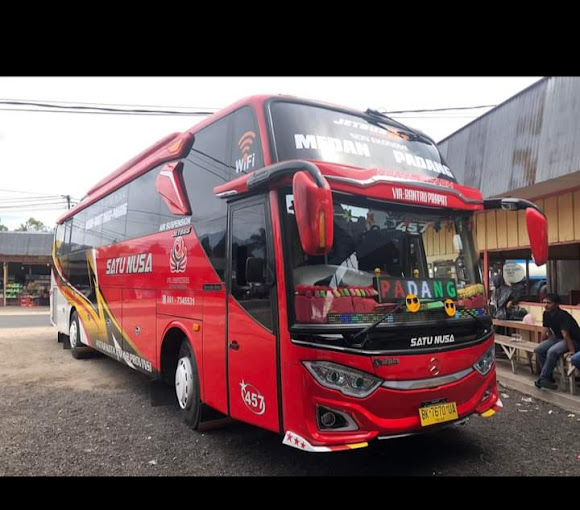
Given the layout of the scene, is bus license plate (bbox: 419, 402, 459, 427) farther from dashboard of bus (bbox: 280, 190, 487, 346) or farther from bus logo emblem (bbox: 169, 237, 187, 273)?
bus logo emblem (bbox: 169, 237, 187, 273)

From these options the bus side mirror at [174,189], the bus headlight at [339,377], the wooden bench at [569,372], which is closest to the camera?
the bus headlight at [339,377]

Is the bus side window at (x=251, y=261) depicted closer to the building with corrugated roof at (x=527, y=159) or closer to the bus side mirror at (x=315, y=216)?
the bus side mirror at (x=315, y=216)

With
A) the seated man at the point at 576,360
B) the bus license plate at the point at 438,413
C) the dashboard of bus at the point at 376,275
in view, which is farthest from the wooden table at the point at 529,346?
the bus license plate at the point at 438,413

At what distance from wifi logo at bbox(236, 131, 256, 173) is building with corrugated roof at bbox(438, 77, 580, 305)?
16.5 ft

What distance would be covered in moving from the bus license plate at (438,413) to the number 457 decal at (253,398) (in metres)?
1.31

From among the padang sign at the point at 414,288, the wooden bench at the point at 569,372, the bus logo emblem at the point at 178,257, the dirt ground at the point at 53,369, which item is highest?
the bus logo emblem at the point at 178,257

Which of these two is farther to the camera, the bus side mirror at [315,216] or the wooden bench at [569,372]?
the wooden bench at [569,372]

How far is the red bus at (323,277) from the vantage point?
3.43 metres

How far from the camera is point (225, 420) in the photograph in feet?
16.9

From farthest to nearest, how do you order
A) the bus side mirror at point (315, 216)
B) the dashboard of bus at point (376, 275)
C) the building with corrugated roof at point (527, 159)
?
the building with corrugated roof at point (527, 159)
the dashboard of bus at point (376, 275)
the bus side mirror at point (315, 216)

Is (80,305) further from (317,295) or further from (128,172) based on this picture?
(317,295)

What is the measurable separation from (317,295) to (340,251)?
1.42 feet

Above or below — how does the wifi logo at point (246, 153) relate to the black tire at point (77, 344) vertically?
above
